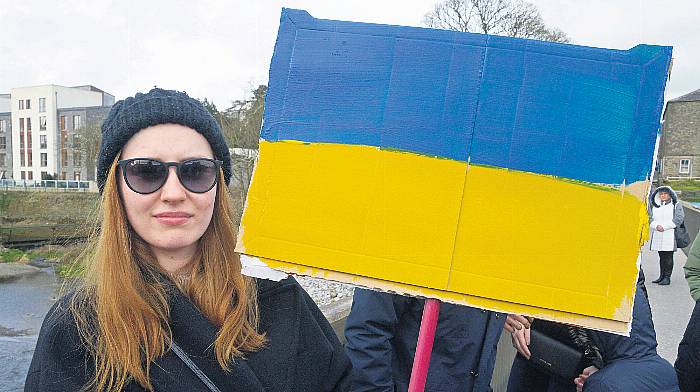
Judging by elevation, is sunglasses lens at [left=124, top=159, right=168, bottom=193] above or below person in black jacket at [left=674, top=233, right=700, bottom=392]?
above

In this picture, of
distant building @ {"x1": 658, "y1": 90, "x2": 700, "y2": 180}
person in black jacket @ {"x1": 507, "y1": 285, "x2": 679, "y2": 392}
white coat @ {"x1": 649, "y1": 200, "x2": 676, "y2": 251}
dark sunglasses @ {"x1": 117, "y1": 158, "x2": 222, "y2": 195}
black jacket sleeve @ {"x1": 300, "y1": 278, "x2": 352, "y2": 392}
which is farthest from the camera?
distant building @ {"x1": 658, "y1": 90, "x2": 700, "y2": 180}

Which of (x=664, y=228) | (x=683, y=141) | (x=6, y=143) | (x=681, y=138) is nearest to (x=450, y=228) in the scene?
(x=664, y=228)

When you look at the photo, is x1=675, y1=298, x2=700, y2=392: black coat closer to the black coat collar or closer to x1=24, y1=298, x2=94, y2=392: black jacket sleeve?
the black coat collar

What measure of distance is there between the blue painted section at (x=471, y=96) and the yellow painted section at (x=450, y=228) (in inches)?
1.9

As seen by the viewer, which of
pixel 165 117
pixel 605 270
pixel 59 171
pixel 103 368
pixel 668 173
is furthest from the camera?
pixel 59 171

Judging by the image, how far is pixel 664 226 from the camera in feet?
28.4

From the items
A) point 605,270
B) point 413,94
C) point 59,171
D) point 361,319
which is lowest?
point 59,171

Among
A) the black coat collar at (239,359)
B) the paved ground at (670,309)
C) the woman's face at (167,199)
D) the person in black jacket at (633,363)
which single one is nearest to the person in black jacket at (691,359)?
the person in black jacket at (633,363)

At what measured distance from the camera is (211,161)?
159 centimetres

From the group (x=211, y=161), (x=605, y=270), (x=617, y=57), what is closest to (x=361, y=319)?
(x=211, y=161)

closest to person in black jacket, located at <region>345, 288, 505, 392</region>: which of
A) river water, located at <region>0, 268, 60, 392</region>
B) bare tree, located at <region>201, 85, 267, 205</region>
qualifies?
river water, located at <region>0, 268, 60, 392</region>

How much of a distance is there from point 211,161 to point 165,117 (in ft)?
0.55

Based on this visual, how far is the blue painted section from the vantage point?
132 cm

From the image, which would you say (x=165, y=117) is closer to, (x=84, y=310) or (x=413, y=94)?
(x=84, y=310)
